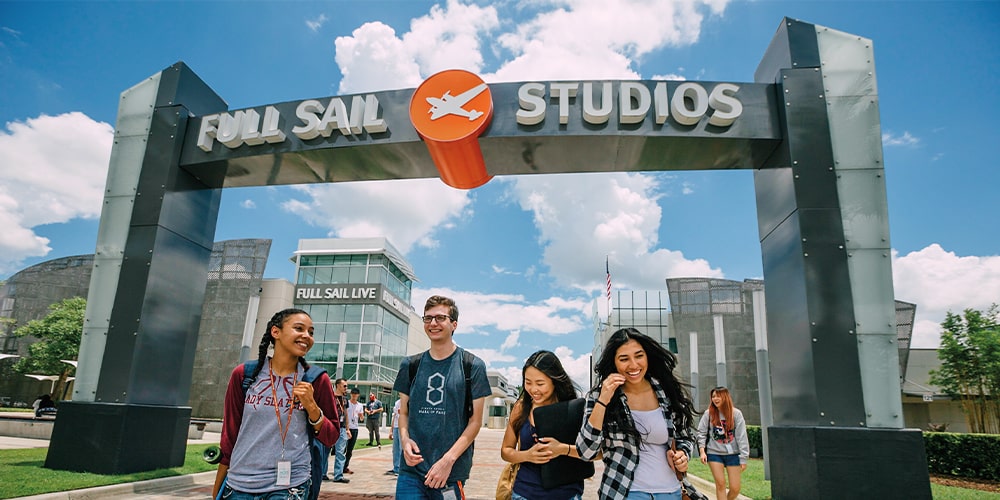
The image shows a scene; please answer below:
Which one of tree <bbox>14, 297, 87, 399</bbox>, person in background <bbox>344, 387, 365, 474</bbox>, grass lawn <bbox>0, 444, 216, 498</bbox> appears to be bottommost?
grass lawn <bbox>0, 444, 216, 498</bbox>

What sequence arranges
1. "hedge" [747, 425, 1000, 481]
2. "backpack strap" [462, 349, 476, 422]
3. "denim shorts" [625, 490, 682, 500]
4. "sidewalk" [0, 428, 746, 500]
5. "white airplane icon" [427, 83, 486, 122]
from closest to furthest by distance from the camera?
"denim shorts" [625, 490, 682, 500] → "backpack strap" [462, 349, 476, 422] → "sidewalk" [0, 428, 746, 500] → "white airplane icon" [427, 83, 486, 122] → "hedge" [747, 425, 1000, 481]

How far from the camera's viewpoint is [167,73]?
9.16m

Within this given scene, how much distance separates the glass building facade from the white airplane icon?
3176 cm

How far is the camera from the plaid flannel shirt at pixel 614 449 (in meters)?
3.27

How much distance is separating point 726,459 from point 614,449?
5.13 m

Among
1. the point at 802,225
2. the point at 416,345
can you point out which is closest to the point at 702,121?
the point at 802,225

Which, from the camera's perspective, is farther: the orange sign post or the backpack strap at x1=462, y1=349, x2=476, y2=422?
the orange sign post

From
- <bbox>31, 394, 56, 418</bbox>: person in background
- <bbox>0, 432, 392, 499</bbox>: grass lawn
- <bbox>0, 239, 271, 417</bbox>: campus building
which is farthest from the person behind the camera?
<bbox>0, 239, 271, 417</bbox>: campus building

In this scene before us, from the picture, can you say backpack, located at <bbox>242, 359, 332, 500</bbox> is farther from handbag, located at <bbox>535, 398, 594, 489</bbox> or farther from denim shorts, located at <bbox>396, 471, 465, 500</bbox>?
handbag, located at <bbox>535, 398, 594, 489</bbox>

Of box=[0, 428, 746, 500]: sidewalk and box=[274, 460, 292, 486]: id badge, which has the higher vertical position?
box=[274, 460, 292, 486]: id badge

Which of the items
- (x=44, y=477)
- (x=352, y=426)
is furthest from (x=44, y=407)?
(x=44, y=477)

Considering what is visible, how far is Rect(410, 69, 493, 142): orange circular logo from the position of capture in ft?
25.2

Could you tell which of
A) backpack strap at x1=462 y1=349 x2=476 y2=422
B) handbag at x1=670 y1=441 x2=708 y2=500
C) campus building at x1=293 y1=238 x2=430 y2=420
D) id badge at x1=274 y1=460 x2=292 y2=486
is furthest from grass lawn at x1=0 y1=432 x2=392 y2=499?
campus building at x1=293 y1=238 x2=430 y2=420

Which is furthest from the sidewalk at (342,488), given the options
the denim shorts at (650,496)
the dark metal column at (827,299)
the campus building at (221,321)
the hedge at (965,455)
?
the campus building at (221,321)
